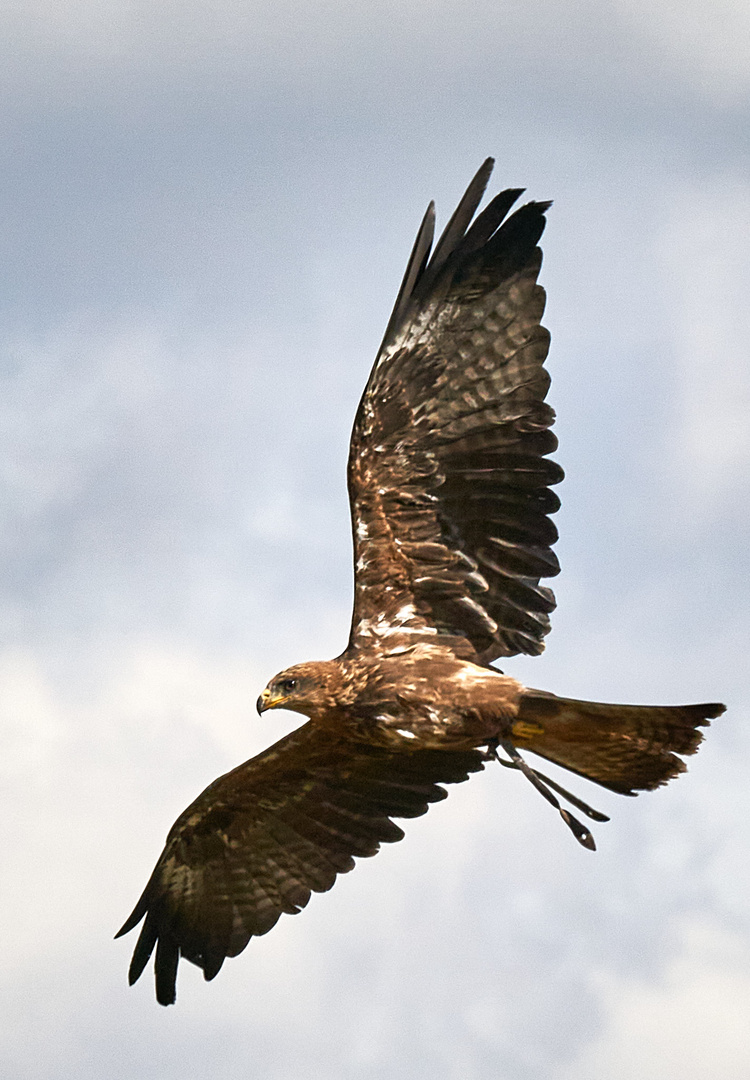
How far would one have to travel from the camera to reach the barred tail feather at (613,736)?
8.50m

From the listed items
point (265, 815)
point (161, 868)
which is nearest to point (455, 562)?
point (265, 815)

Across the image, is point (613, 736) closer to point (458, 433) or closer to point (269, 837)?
point (458, 433)

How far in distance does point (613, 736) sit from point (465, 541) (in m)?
1.40

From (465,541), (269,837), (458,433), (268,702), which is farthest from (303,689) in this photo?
(269,837)

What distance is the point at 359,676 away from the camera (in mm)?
8867

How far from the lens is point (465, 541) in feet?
29.8

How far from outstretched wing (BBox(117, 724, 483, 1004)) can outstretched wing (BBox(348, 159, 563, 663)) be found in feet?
3.89

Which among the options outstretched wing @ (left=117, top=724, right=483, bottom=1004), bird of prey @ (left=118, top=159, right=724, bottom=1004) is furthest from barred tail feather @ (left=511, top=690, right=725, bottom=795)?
outstretched wing @ (left=117, top=724, right=483, bottom=1004)

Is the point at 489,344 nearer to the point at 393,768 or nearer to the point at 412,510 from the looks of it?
the point at 412,510

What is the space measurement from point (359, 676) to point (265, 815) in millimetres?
1833

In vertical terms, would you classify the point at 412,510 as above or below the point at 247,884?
above

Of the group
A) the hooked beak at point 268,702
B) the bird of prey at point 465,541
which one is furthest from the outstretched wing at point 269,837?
the hooked beak at point 268,702

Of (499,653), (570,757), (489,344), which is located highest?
(489,344)

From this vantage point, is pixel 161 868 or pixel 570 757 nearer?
pixel 570 757
